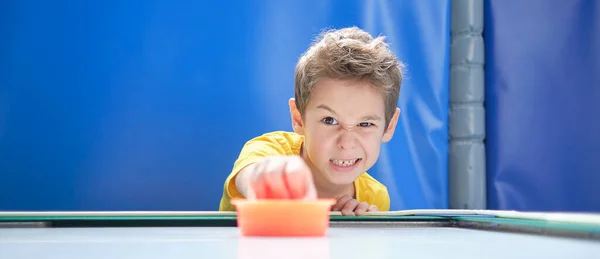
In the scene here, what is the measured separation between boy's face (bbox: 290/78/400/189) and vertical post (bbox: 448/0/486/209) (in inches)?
28.0

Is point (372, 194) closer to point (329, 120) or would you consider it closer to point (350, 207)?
point (329, 120)

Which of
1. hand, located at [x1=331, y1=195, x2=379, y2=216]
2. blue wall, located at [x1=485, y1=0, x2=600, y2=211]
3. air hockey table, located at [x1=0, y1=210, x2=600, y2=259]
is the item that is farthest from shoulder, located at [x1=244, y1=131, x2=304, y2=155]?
blue wall, located at [x1=485, y1=0, x2=600, y2=211]

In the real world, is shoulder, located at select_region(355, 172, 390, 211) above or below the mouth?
below

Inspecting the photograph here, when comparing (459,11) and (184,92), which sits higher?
(459,11)

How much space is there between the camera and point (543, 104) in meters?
2.02

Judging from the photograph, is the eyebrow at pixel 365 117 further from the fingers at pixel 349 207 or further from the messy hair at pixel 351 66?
the fingers at pixel 349 207

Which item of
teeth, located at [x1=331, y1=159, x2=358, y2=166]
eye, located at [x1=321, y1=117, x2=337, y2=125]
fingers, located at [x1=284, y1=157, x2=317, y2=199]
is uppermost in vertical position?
eye, located at [x1=321, y1=117, x2=337, y2=125]

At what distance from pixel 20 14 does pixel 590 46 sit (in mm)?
1639

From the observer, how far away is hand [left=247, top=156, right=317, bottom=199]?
75 centimetres

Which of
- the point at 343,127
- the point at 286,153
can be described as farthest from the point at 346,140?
the point at 286,153

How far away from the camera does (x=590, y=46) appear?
6.09ft

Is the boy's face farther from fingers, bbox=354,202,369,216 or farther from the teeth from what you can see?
fingers, bbox=354,202,369,216

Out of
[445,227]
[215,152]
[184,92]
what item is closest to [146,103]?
[184,92]

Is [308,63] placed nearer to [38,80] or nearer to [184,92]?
[184,92]
